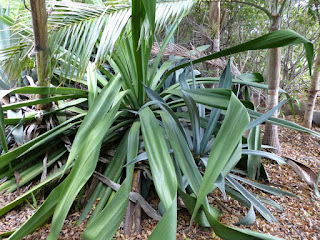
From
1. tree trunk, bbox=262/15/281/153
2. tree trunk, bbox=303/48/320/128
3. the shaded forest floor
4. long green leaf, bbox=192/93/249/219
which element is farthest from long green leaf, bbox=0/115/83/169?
tree trunk, bbox=303/48/320/128

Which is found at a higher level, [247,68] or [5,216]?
[247,68]

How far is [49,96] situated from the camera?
1.09 metres

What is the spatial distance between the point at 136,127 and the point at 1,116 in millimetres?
490

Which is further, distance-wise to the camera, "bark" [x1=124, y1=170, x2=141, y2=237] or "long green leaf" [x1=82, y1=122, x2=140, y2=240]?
"bark" [x1=124, y1=170, x2=141, y2=237]

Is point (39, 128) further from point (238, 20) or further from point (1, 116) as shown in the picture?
point (238, 20)

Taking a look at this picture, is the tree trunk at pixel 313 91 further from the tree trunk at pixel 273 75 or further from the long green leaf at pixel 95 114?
the long green leaf at pixel 95 114

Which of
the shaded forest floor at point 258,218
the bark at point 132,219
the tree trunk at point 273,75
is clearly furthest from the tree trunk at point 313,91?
the bark at point 132,219

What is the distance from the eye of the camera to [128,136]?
97 cm

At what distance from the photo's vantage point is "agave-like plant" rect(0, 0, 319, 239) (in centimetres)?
61

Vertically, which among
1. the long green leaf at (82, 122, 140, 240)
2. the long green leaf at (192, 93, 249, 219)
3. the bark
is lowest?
the bark

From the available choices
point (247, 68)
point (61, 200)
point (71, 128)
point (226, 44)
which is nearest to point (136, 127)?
point (71, 128)

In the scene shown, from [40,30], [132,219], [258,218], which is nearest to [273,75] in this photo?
[258,218]

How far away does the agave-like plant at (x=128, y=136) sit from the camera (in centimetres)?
61

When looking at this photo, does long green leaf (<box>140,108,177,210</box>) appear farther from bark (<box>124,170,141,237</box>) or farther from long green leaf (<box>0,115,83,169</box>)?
long green leaf (<box>0,115,83,169</box>)
